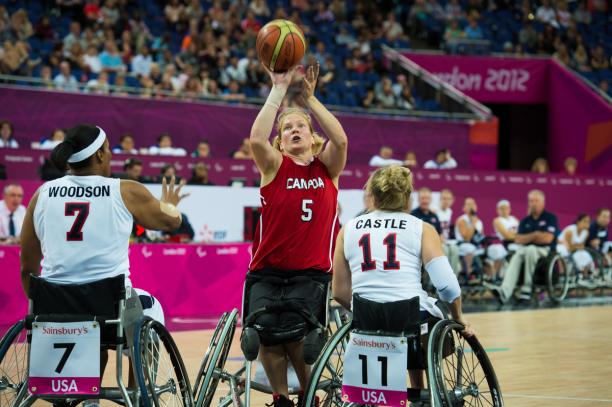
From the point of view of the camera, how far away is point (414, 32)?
26.5m

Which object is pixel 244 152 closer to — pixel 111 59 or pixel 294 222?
pixel 111 59

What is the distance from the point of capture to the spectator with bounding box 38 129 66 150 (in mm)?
15641

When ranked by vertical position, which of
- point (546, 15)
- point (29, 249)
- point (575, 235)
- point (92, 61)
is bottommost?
point (575, 235)

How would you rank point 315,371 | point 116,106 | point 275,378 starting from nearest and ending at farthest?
point 315,371
point 275,378
point 116,106

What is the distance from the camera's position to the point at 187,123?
730 inches

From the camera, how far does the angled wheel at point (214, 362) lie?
5848 mm

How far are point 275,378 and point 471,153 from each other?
16.6 m

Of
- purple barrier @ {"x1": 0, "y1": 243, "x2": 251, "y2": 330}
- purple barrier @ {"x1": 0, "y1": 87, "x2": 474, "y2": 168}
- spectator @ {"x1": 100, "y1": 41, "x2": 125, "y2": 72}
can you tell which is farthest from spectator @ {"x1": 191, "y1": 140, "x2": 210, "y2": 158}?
purple barrier @ {"x1": 0, "y1": 243, "x2": 251, "y2": 330}

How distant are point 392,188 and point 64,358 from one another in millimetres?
1905

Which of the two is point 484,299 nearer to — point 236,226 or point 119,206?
point 236,226

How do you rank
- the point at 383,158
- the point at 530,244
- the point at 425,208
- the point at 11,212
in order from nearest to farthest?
the point at 11,212 < the point at 425,208 < the point at 530,244 < the point at 383,158

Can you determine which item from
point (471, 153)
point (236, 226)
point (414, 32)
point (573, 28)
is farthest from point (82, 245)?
point (573, 28)

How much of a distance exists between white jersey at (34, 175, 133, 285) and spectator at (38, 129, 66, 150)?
980cm

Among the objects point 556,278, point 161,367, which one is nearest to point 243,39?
point 556,278
